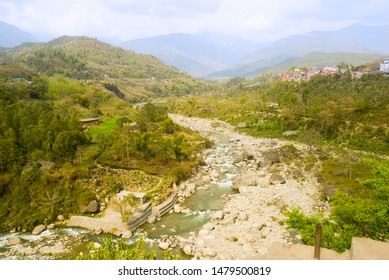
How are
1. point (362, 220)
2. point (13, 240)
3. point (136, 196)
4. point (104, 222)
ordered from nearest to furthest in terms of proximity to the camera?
point (362, 220)
point (13, 240)
point (104, 222)
point (136, 196)

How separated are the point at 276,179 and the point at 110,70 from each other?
125 meters

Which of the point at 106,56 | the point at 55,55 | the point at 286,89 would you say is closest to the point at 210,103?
the point at 286,89

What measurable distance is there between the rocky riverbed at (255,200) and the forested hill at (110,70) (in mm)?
70747

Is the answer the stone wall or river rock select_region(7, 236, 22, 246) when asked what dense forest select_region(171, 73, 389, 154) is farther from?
river rock select_region(7, 236, 22, 246)

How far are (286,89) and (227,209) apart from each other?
177 feet

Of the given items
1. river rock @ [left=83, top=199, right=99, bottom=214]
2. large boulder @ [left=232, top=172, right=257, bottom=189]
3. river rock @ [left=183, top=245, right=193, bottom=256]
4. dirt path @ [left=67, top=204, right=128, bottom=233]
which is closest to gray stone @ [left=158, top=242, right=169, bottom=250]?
river rock @ [left=183, top=245, right=193, bottom=256]

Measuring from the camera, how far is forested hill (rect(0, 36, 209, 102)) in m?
108

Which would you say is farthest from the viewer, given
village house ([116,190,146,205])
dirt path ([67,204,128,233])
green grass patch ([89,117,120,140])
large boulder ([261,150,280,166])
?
green grass patch ([89,117,120,140])

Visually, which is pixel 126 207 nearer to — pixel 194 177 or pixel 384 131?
pixel 194 177

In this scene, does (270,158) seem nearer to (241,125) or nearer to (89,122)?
(241,125)

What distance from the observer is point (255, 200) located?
24109mm

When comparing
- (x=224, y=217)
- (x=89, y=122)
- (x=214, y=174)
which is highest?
(x=89, y=122)

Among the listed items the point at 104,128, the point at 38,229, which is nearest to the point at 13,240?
the point at 38,229

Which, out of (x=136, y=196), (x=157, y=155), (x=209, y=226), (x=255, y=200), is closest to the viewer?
(x=209, y=226)
